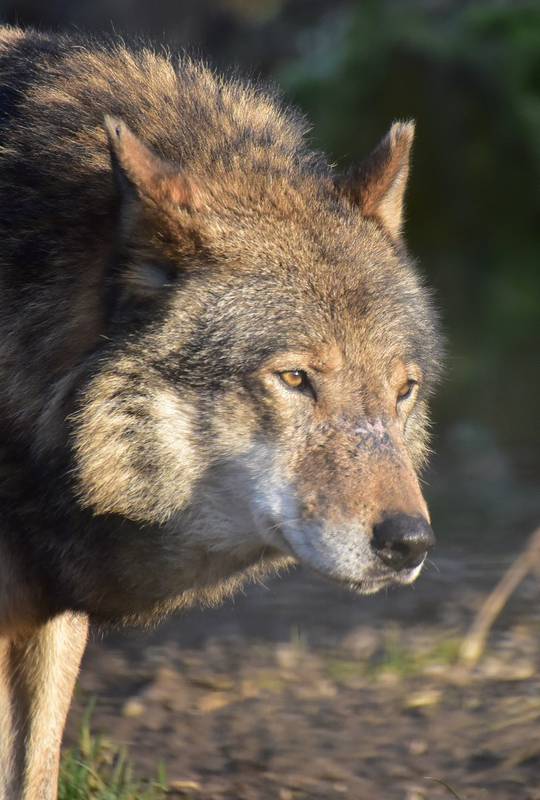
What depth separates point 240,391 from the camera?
12.4 feet

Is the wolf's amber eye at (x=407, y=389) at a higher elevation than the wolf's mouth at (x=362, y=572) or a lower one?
higher

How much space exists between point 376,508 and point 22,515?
111 centimetres

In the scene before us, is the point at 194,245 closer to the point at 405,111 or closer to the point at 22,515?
the point at 22,515

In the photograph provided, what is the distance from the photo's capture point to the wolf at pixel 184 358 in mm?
3725

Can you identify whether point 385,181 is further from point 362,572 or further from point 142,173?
point 362,572

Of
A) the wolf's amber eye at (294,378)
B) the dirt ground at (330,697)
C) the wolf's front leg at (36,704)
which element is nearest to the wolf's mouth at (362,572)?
the wolf's amber eye at (294,378)

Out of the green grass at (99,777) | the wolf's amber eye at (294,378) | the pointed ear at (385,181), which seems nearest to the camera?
the wolf's amber eye at (294,378)

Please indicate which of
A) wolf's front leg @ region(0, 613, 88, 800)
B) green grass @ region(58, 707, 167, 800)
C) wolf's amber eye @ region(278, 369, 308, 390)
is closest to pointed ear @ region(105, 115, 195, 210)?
wolf's amber eye @ region(278, 369, 308, 390)

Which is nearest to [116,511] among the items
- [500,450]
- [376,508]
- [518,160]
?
[376,508]

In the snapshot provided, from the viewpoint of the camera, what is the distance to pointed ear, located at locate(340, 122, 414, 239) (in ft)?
13.9

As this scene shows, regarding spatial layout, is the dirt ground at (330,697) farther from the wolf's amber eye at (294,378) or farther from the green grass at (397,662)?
the wolf's amber eye at (294,378)

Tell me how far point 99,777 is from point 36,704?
480 millimetres

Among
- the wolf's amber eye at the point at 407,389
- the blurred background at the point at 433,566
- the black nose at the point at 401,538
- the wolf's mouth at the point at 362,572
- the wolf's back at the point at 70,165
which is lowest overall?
the blurred background at the point at 433,566

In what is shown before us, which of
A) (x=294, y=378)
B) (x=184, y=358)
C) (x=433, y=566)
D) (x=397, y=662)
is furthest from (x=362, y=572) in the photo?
(x=433, y=566)
